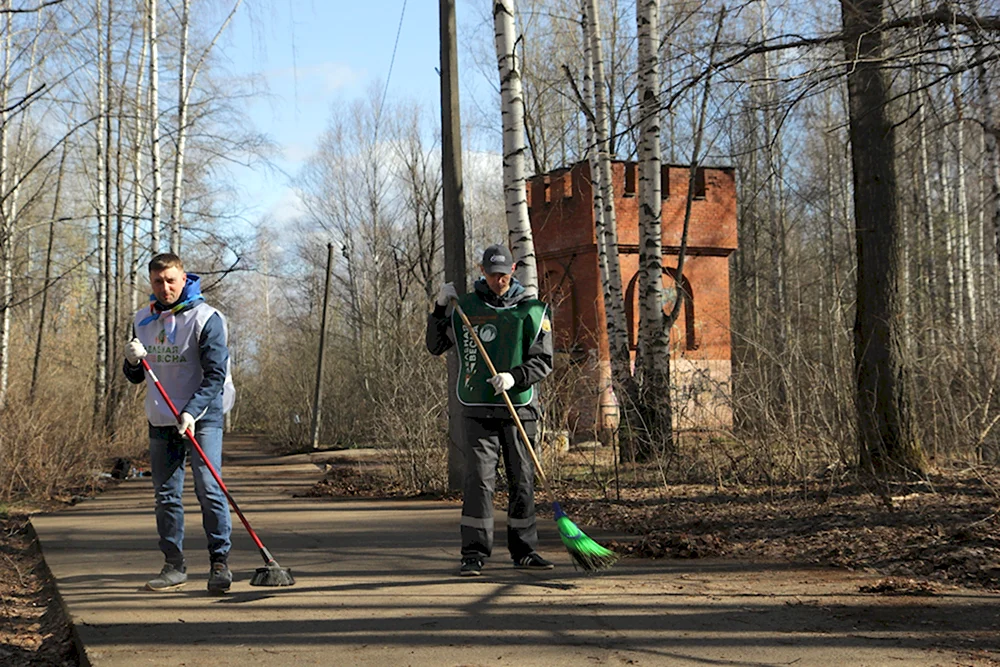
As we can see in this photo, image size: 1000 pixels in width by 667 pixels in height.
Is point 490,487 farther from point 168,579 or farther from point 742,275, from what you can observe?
point 742,275

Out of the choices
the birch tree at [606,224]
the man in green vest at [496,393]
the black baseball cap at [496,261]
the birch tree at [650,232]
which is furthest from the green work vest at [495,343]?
the birch tree at [606,224]

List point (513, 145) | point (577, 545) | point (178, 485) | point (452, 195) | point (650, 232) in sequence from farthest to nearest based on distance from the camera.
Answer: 1. point (650, 232)
2. point (452, 195)
3. point (513, 145)
4. point (577, 545)
5. point (178, 485)

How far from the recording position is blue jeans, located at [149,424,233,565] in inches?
266

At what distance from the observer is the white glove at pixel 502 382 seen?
6.98 meters

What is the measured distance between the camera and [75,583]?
23.7ft

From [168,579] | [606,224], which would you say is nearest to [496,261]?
[168,579]

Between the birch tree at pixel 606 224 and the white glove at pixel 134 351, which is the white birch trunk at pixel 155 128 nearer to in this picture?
the birch tree at pixel 606 224

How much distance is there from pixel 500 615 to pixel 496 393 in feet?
5.73

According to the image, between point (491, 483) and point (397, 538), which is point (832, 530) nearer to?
point (491, 483)

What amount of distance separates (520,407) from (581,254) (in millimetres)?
17719

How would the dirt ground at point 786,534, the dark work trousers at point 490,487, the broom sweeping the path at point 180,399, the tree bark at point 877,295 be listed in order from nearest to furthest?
the dirt ground at point 786,534 < the broom sweeping the path at point 180,399 < the dark work trousers at point 490,487 < the tree bark at point 877,295

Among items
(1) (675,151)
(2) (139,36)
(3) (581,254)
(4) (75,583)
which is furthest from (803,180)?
(4) (75,583)

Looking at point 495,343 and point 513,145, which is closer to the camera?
point 495,343

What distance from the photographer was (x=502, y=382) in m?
6.98
